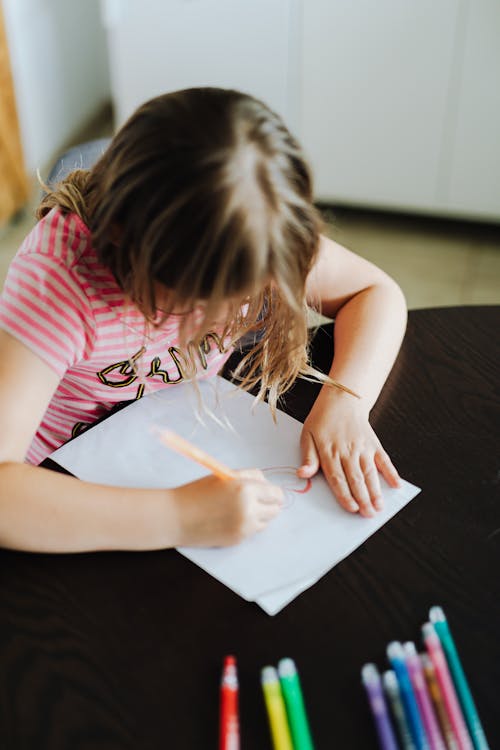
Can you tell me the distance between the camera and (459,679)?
1.69 feet

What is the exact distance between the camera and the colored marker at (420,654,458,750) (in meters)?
0.48

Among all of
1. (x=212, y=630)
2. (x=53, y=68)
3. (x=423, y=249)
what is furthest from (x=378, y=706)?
(x=53, y=68)

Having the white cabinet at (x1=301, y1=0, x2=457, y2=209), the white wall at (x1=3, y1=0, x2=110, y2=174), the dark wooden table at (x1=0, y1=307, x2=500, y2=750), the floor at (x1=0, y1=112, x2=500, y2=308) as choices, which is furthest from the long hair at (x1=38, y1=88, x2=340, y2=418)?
the white wall at (x1=3, y1=0, x2=110, y2=174)

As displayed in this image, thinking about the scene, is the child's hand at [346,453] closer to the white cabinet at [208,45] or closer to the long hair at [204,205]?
the long hair at [204,205]

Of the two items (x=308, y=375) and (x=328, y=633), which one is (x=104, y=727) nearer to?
(x=328, y=633)

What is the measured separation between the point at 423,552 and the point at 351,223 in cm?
191

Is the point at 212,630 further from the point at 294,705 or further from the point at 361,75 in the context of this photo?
the point at 361,75

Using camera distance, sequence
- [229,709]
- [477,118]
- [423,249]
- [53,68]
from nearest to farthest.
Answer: [229,709], [477,118], [423,249], [53,68]

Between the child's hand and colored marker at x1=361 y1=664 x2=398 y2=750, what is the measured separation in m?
0.16

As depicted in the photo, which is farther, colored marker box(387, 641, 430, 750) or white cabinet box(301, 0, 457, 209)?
white cabinet box(301, 0, 457, 209)

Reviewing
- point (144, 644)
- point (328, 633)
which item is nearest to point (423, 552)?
point (328, 633)

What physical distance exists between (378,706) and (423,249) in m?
1.93

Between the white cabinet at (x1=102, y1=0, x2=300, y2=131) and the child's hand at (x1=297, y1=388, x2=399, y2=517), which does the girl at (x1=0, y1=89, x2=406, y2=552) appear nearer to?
the child's hand at (x1=297, y1=388, x2=399, y2=517)

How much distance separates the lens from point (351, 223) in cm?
242
